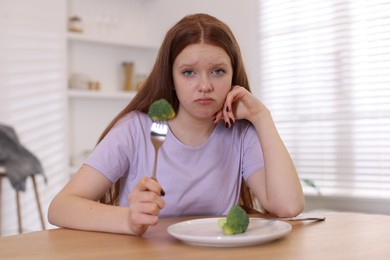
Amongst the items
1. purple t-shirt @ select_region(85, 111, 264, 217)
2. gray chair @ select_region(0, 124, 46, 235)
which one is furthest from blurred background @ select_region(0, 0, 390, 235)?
purple t-shirt @ select_region(85, 111, 264, 217)

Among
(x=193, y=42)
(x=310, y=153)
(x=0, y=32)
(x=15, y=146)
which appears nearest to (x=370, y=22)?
(x=310, y=153)

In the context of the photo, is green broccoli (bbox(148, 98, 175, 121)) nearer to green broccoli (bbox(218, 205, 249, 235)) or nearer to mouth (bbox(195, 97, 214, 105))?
green broccoli (bbox(218, 205, 249, 235))

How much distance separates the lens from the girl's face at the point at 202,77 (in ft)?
4.86

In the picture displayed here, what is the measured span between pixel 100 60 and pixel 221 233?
3683mm

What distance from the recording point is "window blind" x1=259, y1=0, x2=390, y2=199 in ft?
10.5

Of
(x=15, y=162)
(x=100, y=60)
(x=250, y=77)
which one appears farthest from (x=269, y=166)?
(x=100, y=60)

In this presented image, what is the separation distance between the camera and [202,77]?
1.47 m

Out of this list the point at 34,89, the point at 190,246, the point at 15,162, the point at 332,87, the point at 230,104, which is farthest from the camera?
the point at 34,89

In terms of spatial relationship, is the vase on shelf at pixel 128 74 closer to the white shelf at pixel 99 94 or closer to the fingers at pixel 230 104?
the white shelf at pixel 99 94

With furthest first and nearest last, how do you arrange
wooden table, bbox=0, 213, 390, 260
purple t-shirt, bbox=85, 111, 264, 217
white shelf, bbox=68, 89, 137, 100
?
white shelf, bbox=68, 89, 137, 100
purple t-shirt, bbox=85, 111, 264, 217
wooden table, bbox=0, 213, 390, 260

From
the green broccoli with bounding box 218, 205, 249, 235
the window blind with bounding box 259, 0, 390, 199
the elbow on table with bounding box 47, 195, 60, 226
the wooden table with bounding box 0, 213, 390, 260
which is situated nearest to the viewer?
the wooden table with bounding box 0, 213, 390, 260

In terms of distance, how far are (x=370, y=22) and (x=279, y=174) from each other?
6.80 feet

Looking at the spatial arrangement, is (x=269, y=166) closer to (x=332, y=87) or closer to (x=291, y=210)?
(x=291, y=210)

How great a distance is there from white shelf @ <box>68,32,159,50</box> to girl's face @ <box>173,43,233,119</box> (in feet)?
9.50
